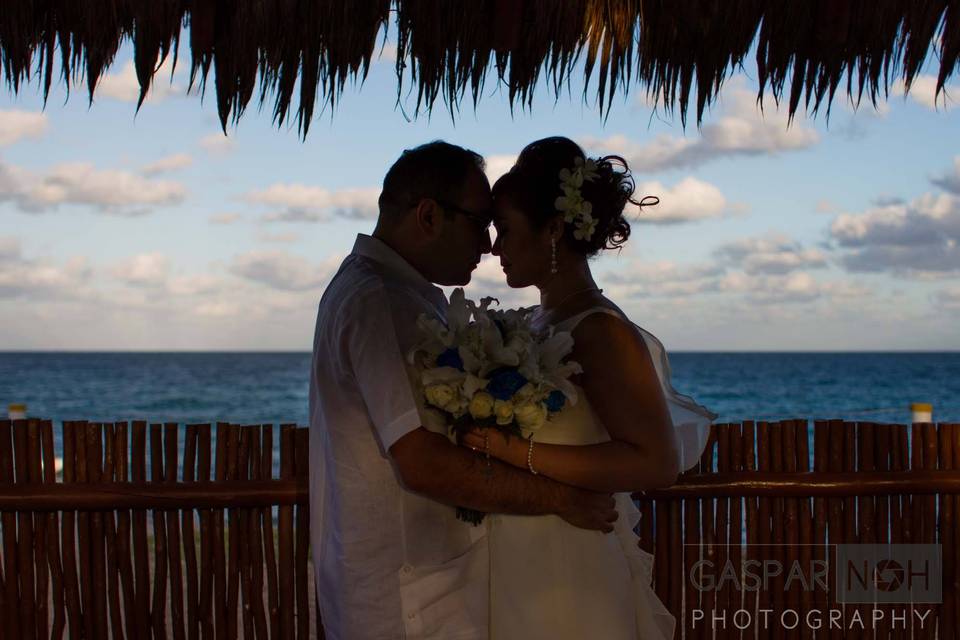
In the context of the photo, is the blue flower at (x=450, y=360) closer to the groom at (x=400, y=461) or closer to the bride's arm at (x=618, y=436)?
the groom at (x=400, y=461)

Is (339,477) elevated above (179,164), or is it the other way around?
(179,164)

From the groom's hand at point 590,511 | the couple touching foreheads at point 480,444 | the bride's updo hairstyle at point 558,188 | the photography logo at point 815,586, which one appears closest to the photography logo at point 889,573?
the photography logo at point 815,586

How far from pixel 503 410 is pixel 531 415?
77mm

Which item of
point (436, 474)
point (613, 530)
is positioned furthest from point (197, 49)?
point (613, 530)

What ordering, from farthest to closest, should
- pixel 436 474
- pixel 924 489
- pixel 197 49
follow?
pixel 924 489 → pixel 197 49 → pixel 436 474

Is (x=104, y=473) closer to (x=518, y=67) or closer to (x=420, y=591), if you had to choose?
(x=420, y=591)

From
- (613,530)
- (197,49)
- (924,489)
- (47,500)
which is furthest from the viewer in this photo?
(924,489)

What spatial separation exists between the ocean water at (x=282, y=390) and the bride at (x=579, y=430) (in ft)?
82.6

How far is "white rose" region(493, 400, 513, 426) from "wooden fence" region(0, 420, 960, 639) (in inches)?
64.6

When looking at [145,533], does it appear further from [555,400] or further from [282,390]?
[282,390]

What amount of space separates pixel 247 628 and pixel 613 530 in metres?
1.92

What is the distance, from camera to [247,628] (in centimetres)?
403

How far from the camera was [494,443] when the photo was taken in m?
2.52

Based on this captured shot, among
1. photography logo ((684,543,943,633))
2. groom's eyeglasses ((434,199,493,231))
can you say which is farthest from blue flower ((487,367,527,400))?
photography logo ((684,543,943,633))
